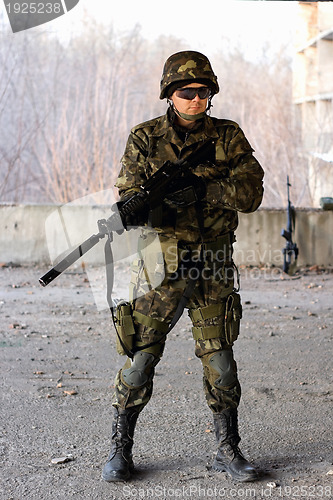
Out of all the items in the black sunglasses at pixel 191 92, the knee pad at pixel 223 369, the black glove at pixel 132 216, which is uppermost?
the black sunglasses at pixel 191 92

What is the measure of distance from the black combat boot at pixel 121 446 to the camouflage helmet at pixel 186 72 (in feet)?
4.78

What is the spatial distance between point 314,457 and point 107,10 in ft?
44.3

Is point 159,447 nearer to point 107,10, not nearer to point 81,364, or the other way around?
point 81,364

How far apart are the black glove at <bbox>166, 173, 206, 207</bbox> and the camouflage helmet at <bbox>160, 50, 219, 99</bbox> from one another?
0.40m

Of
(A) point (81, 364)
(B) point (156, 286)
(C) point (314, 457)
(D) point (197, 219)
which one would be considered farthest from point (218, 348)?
(A) point (81, 364)

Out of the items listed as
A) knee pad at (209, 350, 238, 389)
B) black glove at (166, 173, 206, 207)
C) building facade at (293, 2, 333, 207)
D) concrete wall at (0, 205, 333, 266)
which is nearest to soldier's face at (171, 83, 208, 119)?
A: black glove at (166, 173, 206, 207)

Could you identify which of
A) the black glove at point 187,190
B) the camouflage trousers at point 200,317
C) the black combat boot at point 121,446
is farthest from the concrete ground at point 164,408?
the black glove at point 187,190

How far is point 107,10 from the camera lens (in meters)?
15.0

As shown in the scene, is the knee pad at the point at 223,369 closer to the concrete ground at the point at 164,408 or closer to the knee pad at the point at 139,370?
the knee pad at the point at 139,370

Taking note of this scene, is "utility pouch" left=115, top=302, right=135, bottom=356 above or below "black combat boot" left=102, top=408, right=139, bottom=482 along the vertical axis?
above

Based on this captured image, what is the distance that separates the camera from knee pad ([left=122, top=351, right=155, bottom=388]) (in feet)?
9.62

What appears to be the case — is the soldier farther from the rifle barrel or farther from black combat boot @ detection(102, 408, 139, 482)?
the rifle barrel

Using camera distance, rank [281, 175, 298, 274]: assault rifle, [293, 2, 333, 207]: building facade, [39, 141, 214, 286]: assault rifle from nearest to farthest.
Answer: [39, 141, 214, 286]: assault rifle → [281, 175, 298, 274]: assault rifle → [293, 2, 333, 207]: building facade

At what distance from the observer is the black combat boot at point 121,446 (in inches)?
117
